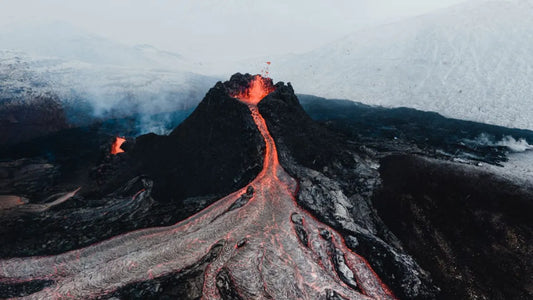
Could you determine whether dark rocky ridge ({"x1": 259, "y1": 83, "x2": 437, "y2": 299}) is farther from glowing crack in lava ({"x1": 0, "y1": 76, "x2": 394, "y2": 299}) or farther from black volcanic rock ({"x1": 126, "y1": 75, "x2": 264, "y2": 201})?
black volcanic rock ({"x1": 126, "y1": 75, "x2": 264, "y2": 201})

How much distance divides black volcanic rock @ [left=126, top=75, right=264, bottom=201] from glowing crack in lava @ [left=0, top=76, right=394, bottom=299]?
4.07m

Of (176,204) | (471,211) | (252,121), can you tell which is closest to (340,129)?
(252,121)

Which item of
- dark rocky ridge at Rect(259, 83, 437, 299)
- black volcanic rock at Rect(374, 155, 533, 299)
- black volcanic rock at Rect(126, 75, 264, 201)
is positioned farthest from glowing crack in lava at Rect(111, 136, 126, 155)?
black volcanic rock at Rect(374, 155, 533, 299)

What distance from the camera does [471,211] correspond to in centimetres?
1505

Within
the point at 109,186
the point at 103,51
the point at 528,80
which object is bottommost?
the point at 109,186

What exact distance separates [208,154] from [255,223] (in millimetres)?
9769

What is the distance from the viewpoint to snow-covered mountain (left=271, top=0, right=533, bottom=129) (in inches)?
1612

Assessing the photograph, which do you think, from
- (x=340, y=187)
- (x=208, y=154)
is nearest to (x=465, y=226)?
(x=340, y=187)

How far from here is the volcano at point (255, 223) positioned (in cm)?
1076

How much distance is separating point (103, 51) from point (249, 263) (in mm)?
128052

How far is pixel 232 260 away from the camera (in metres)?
11.3

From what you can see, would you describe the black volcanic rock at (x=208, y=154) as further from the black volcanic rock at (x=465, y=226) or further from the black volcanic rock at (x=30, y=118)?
the black volcanic rock at (x=30, y=118)

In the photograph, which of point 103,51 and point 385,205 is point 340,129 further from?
point 103,51

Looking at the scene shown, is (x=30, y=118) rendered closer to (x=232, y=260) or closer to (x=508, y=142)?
(x=232, y=260)
